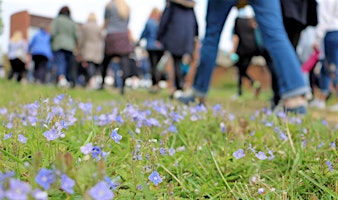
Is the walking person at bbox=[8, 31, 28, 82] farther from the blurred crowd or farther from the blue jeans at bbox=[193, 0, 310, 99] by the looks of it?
the blue jeans at bbox=[193, 0, 310, 99]

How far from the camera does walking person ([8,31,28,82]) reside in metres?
12.3

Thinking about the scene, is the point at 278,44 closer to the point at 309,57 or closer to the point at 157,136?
the point at 157,136

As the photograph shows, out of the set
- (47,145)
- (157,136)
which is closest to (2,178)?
(47,145)

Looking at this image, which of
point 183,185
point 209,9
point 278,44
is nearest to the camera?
point 183,185

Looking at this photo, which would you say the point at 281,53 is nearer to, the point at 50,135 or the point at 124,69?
the point at 50,135

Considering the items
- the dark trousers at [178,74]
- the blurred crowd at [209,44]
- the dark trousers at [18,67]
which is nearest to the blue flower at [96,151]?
the blurred crowd at [209,44]

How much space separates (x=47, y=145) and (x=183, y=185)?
0.53 m

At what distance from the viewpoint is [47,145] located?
1.43 meters

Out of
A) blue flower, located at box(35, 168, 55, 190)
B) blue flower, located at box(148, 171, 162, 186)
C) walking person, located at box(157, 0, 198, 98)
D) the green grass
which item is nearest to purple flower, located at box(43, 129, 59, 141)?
the green grass

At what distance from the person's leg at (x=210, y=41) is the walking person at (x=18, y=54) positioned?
372 inches

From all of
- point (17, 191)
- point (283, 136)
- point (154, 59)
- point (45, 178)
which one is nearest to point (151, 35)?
point (154, 59)

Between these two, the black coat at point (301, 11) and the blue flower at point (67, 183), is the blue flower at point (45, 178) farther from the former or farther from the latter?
the black coat at point (301, 11)

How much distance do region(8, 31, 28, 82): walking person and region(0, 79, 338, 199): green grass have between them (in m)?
10.3

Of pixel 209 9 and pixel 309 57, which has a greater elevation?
pixel 209 9
